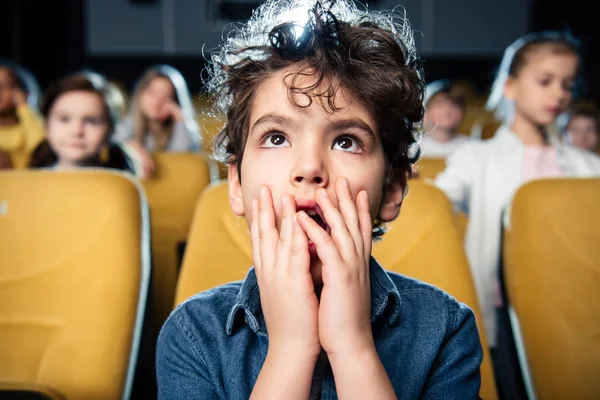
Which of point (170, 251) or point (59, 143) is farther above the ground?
point (59, 143)

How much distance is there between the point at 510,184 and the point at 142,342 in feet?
4.25

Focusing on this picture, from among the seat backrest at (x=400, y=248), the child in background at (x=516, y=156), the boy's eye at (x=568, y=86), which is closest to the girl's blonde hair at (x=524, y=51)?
the child in background at (x=516, y=156)

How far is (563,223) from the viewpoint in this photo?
127 centimetres

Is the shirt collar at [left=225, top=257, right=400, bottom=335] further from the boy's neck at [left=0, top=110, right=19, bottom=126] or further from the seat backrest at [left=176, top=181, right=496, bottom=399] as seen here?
the boy's neck at [left=0, top=110, right=19, bottom=126]

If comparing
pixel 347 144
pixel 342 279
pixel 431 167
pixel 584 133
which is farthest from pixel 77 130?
pixel 584 133

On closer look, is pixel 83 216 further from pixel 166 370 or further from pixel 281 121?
pixel 281 121

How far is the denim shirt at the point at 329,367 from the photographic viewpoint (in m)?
0.89

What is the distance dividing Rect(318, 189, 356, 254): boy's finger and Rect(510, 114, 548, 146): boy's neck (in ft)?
5.29

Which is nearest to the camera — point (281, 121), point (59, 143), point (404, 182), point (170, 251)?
point (281, 121)

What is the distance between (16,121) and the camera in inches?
145

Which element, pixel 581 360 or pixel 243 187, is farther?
pixel 581 360

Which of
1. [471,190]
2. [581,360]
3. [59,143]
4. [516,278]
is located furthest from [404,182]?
[59,143]

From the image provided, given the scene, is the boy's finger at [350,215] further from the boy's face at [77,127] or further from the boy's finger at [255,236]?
the boy's face at [77,127]

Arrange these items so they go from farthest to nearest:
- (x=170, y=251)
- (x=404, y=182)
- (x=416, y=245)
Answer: (x=170, y=251)
(x=416, y=245)
(x=404, y=182)
